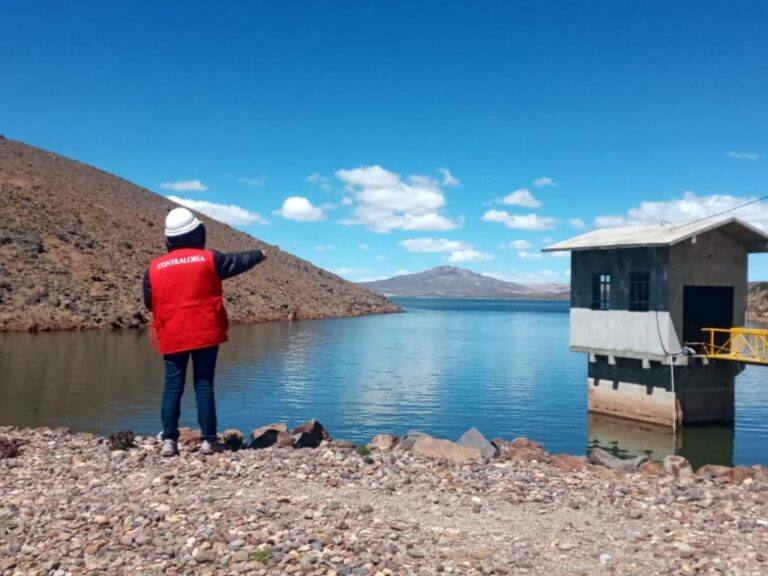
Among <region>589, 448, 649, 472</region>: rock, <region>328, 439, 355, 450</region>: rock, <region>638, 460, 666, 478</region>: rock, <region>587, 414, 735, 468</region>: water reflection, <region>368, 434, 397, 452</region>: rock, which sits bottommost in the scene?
<region>587, 414, 735, 468</region>: water reflection

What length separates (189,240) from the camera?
9070mm

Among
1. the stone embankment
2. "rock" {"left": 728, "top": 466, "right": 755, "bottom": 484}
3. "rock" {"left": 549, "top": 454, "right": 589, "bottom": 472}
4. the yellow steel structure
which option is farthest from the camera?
the yellow steel structure

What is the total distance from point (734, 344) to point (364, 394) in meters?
13.1

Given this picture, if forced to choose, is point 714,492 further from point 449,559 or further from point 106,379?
point 106,379

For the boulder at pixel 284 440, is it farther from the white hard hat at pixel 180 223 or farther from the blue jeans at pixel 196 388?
the white hard hat at pixel 180 223

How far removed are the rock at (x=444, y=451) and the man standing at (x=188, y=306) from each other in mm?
3240

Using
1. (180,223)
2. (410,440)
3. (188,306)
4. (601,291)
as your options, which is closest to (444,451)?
(410,440)

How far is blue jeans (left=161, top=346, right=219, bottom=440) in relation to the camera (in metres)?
8.94

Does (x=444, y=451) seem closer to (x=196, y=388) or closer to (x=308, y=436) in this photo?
(x=308, y=436)

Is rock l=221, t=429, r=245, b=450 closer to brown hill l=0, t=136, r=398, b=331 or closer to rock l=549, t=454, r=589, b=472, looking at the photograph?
rock l=549, t=454, r=589, b=472

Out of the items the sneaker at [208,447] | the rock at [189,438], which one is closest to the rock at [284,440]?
the rock at [189,438]

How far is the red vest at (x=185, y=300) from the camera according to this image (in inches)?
343

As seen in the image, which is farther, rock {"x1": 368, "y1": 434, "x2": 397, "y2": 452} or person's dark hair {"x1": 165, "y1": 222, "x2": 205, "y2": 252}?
rock {"x1": 368, "y1": 434, "x2": 397, "y2": 452}

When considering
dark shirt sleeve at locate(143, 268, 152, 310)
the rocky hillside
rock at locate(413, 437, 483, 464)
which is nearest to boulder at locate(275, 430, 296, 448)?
rock at locate(413, 437, 483, 464)
